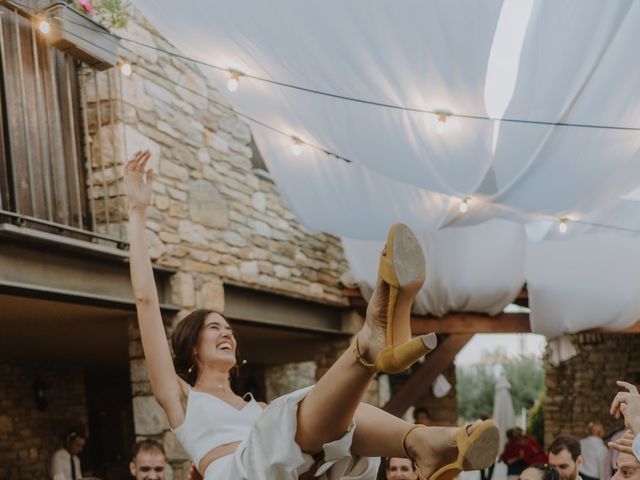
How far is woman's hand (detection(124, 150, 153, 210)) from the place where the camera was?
220 centimetres

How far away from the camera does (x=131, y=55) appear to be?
4793 mm

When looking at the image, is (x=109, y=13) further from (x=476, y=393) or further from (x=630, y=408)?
(x=476, y=393)

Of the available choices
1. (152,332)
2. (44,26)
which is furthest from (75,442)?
(152,332)

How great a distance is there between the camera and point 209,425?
1.95m

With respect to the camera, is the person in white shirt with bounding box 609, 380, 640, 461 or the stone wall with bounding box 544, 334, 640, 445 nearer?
the person in white shirt with bounding box 609, 380, 640, 461

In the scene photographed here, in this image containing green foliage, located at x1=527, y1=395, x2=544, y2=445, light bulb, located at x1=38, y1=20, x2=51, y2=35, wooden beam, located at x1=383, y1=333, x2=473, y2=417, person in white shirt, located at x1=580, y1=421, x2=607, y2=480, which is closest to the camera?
light bulb, located at x1=38, y1=20, x2=51, y2=35

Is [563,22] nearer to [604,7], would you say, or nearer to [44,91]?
[604,7]

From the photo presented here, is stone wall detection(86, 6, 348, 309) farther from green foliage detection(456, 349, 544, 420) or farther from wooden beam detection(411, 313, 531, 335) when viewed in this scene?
green foliage detection(456, 349, 544, 420)

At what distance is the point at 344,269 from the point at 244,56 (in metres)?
4.52

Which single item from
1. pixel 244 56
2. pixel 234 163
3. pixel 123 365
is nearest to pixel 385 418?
pixel 244 56

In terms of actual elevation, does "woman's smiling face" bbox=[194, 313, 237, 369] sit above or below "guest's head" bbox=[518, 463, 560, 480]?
above

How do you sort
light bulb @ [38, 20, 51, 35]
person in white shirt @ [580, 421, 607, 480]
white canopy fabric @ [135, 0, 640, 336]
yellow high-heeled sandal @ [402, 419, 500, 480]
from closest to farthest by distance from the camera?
yellow high-heeled sandal @ [402, 419, 500, 480]
white canopy fabric @ [135, 0, 640, 336]
light bulb @ [38, 20, 51, 35]
person in white shirt @ [580, 421, 607, 480]

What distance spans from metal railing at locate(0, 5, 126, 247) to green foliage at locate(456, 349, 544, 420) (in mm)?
14484

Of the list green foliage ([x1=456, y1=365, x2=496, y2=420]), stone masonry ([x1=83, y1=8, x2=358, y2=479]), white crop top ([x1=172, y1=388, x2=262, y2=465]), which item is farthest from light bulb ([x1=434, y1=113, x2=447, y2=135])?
green foliage ([x1=456, y1=365, x2=496, y2=420])
